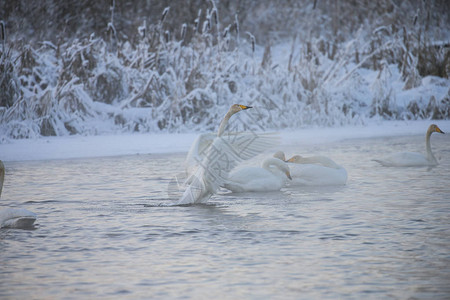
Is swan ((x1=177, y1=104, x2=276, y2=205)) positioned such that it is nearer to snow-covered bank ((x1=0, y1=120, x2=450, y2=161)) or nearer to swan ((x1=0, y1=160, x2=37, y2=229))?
swan ((x1=0, y1=160, x2=37, y2=229))

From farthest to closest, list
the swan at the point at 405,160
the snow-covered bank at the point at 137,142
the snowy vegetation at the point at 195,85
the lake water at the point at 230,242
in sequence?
the snowy vegetation at the point at 195,85 < the snow-covered bank at the point at 137,142 < the swan at the point at 405,160 < the lake water at the point at 230,242

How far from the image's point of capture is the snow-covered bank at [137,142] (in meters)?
10.8

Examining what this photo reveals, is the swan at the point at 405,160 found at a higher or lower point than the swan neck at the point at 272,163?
lower

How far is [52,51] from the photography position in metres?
16.4

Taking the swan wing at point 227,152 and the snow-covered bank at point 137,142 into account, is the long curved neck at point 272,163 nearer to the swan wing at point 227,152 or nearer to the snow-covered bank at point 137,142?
the swan wing at point 227,152

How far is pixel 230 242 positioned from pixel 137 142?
279 inches

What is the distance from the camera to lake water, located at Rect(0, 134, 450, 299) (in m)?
3.99

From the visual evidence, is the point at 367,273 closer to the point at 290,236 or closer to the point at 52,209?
the point at 290,236

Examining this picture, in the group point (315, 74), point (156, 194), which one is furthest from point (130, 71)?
point (156, 194)

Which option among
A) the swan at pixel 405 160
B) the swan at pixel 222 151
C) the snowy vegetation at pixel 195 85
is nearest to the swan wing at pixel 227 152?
the swan at pixel 222 151

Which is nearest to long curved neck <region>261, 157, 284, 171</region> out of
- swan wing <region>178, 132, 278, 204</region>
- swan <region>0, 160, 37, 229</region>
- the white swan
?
the white swan

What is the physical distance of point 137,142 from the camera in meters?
12.0

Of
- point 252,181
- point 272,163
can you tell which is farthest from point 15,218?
point 272,163

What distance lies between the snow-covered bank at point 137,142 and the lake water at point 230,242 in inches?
88.9
